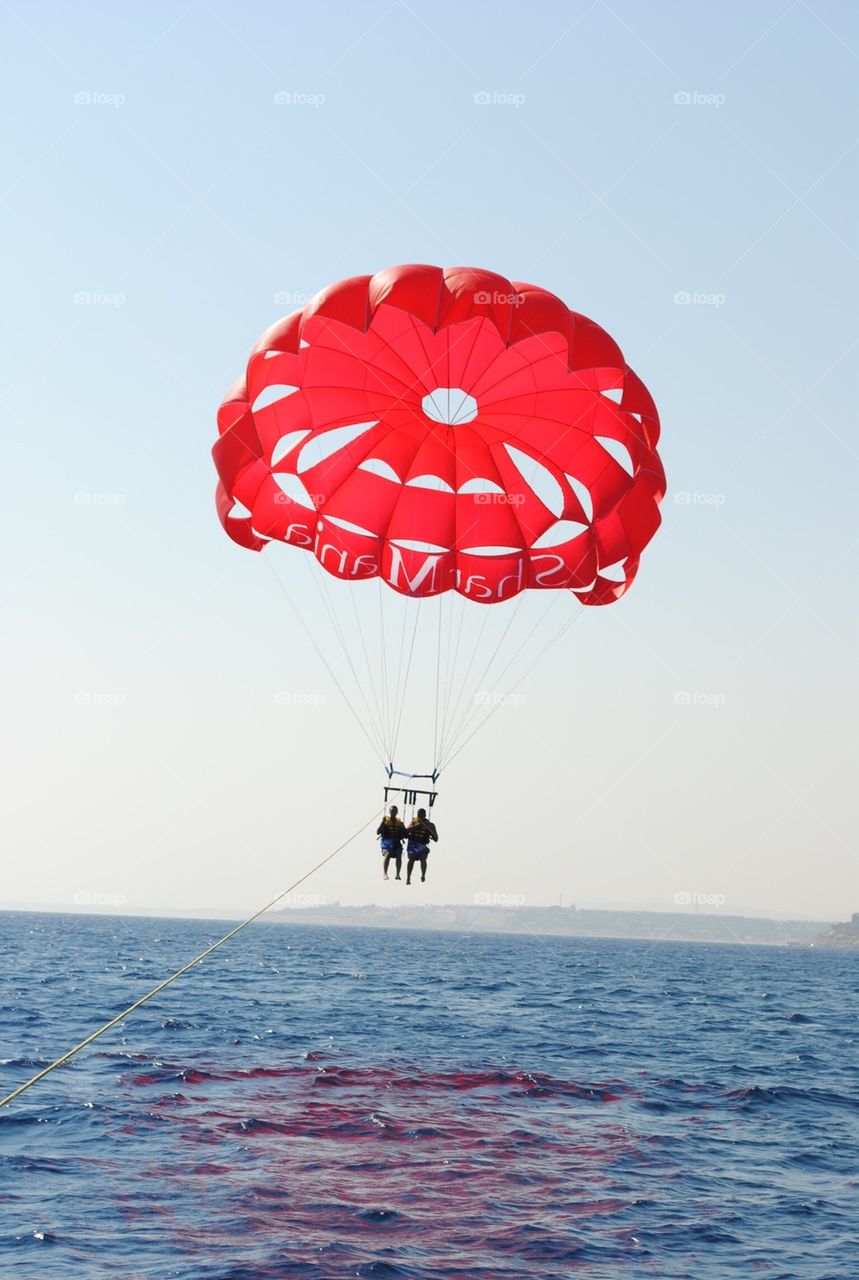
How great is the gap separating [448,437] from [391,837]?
6.30 m

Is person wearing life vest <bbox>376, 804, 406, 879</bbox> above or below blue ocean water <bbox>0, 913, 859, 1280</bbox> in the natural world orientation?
above

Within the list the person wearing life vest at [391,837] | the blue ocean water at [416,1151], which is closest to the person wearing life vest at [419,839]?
the person wearing life vest at [391,837]

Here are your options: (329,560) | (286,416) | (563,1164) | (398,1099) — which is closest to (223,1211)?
(563,1164)

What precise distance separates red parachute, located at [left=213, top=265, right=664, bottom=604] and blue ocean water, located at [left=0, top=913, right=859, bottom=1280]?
309 inches

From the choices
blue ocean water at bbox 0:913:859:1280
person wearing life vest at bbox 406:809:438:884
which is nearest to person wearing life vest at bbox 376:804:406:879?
person wearing life vest at bbox 406:809:438:884

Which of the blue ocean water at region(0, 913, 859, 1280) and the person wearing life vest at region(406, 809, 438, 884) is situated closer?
the blue ocean water at region(0, 913, 859, 1280)

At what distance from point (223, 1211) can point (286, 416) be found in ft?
35.8

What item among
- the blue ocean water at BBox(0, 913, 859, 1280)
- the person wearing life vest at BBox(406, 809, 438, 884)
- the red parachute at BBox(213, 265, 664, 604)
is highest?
the red parachute at BBox(213, 265, 664, 604)

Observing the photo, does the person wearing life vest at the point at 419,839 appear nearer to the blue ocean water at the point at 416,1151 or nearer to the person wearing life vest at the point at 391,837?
the person wearing life vest at the point at 391,837

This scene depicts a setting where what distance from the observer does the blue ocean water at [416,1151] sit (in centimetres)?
1130

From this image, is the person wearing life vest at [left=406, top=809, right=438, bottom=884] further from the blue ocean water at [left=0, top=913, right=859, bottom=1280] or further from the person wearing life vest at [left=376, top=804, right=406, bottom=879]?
the blue ocean water at [left=0, top=913, right=859, bottom=1280]

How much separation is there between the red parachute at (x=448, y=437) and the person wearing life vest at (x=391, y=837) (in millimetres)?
3574

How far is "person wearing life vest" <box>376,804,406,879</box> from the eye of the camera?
57.5 ft

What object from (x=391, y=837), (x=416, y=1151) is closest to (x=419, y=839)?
(x=391, y=837)
